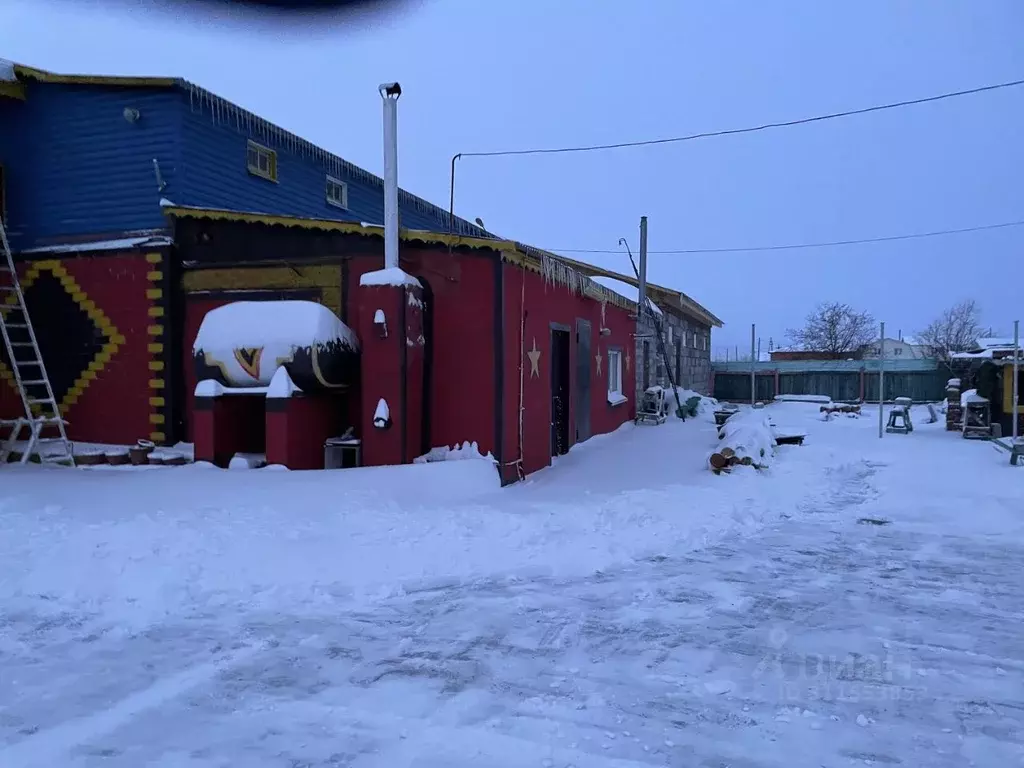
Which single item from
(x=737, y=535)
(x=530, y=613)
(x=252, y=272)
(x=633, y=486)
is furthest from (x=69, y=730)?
(x=252, y=272)

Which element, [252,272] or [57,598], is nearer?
[57,598]

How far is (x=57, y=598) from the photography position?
Result: 4.70 metres

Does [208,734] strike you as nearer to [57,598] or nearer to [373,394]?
[57,598]

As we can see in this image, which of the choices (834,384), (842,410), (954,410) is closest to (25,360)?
(954,410)

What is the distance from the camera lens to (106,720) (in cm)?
318

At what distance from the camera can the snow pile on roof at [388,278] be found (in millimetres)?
8406

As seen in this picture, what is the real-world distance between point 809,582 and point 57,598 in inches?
201

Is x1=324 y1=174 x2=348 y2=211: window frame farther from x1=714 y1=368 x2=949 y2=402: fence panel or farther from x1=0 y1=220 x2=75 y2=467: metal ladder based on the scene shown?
x1=714 y1=368 x2=949 y2=402: fence panel

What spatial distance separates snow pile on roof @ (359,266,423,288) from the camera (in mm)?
8406

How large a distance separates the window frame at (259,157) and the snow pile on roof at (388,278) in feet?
18.7

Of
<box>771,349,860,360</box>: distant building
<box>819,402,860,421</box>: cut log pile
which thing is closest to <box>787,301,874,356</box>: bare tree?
<box>771,349,860,360</box>: distant building

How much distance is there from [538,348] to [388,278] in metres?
2.73

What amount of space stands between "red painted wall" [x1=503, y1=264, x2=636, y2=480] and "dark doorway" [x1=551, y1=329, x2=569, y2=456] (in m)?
0.12

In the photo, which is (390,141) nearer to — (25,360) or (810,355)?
(25,360)
